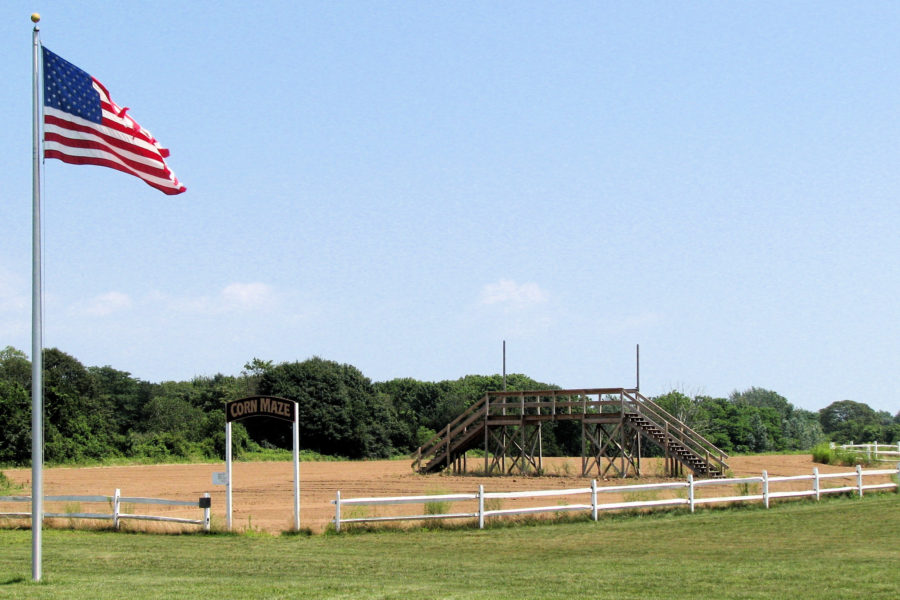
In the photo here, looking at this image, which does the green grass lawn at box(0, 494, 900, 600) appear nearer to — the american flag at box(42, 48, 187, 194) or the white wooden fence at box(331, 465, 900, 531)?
the white wooden fence at box(331, 465, 900, 531)

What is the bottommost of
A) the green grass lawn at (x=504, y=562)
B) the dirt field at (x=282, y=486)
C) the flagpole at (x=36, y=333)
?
the dirt field at (x=282, y=486)

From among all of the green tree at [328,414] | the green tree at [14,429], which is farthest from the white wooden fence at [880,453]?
the green tree at [14,429]

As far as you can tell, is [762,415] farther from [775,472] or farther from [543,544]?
[543,544]

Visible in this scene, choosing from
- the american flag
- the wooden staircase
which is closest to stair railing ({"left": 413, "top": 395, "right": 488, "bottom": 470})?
the wooden staircase

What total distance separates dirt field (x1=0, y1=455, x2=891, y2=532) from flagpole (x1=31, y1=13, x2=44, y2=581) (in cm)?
809

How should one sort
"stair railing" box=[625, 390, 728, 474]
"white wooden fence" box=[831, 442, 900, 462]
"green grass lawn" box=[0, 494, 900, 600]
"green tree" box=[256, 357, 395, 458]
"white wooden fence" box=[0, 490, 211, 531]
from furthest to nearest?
"green tree" box=[256, 357, 395, 458]
"white wooden fence" box=[831, 442, 900, 462]
"stair railing" box=[625, 390, 728, 474]
"white wooden fence" box=[0, 490, 211, 531]
"green grass lawn" box=[0, 494, 900, 600]

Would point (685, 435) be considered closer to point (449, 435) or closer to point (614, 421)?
point (614, 421)

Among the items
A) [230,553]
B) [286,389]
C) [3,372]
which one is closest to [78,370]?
[3,372]

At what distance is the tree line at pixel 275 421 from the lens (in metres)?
58.8

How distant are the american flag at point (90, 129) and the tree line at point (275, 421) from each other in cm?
4157

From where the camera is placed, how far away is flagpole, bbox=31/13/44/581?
500 inches

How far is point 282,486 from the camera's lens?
38750 millimetres

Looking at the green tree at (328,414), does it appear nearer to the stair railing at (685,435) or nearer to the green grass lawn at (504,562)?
the stair railing at (685,435)

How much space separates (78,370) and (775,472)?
6979cm
